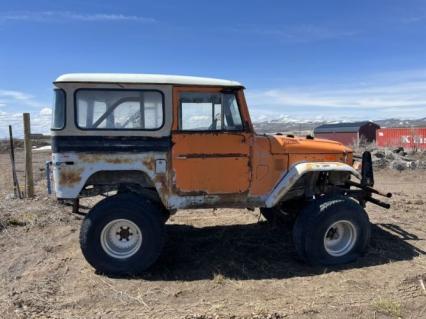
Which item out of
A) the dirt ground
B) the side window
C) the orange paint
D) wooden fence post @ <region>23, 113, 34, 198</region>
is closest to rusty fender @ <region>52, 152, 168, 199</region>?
the orange paint

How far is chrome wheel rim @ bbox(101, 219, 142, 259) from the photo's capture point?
5922 millimetres

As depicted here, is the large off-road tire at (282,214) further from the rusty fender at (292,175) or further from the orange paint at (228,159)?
the orange paint at (228,159)

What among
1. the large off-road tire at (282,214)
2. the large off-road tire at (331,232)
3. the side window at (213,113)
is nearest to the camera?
the side window at (213,113)

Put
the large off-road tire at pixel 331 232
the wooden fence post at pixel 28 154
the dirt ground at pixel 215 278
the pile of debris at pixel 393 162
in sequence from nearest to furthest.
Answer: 1. the dirt ground at pixel 215 278
2. the large off-road tire at pixel 331 232
3. the wooden fence post at pixel 28 154
4. the pile of debris at pixel 393 162

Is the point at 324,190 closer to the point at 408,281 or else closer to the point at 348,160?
the point at 348,160

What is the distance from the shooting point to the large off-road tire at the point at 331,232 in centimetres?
615

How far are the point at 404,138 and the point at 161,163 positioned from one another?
103ft

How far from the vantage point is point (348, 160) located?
6.77 meters

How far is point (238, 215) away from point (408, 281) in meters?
4.00

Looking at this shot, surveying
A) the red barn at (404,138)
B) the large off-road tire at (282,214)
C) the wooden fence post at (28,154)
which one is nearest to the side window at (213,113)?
the large off-road tire at (282,214)

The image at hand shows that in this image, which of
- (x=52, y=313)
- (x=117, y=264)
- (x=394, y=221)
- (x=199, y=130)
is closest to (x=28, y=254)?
(x=117, y=264)

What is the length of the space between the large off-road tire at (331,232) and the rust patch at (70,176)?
9.51ft

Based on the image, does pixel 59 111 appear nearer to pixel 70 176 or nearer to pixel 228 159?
pixel 70 176

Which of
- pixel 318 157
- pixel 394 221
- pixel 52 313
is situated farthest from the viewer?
pixel 394 221
